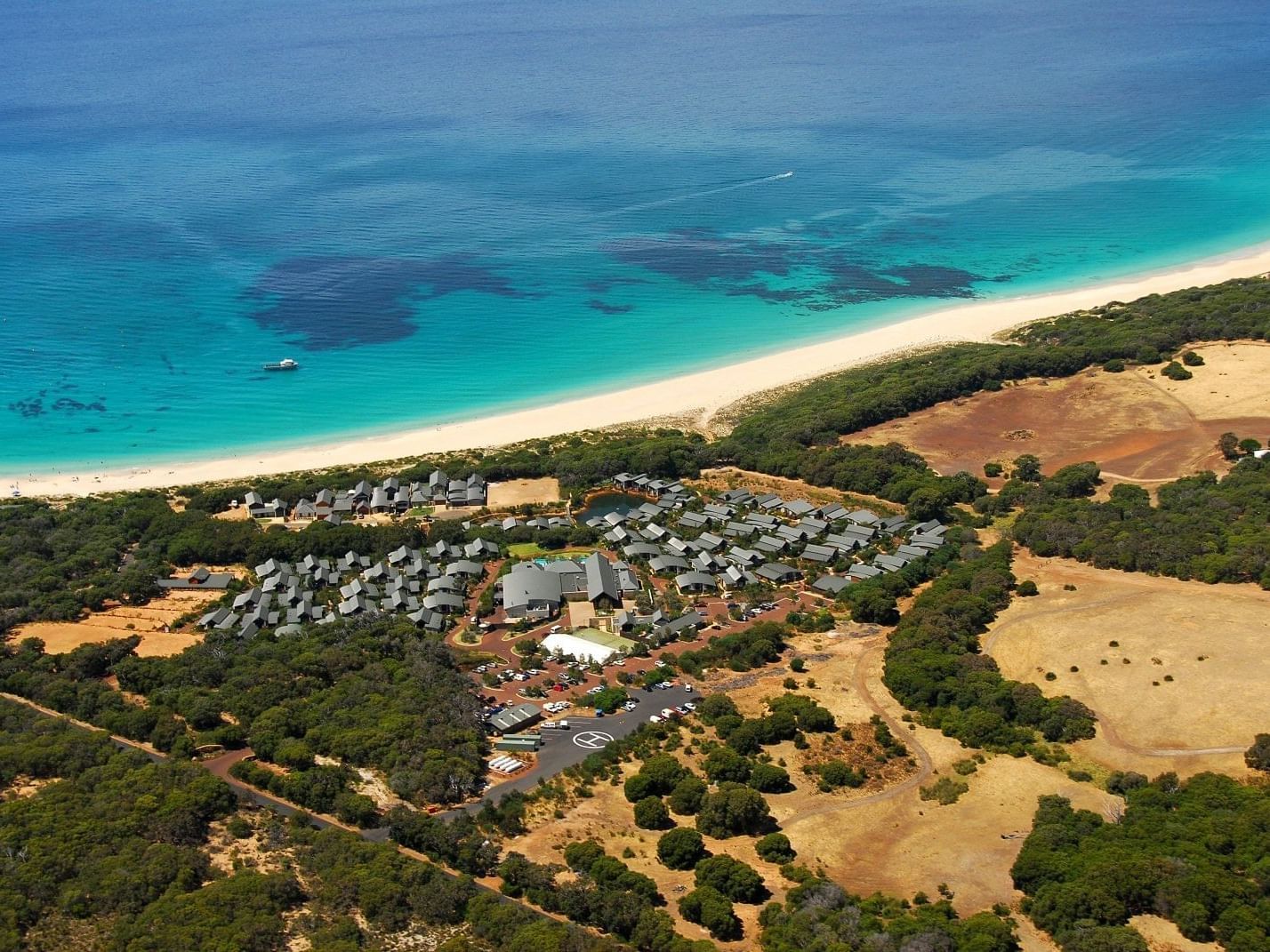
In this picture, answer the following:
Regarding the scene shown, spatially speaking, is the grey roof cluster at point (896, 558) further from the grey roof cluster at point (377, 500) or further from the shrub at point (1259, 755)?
the grey roof cluster at point (377, 500)

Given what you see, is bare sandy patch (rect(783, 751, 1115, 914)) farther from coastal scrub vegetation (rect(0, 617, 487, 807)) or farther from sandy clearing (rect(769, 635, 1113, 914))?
coastal scrub vegetation (rect(0, 617, 487, 807))

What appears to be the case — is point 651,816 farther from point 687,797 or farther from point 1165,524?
point 1165,524

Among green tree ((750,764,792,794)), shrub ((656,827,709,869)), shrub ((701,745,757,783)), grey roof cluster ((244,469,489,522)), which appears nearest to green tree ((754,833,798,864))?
shrub ((656,827,709,869))

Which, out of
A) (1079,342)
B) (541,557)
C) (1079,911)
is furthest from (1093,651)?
(1079,342)

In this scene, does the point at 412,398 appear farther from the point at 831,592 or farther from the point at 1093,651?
the point at 1093,651

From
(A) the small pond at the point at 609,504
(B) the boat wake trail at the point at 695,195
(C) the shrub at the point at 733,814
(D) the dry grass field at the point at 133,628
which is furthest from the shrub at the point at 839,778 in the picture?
(B) the boat wake trail at the point at 695,195

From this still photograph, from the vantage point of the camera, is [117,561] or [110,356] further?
[110,356]
